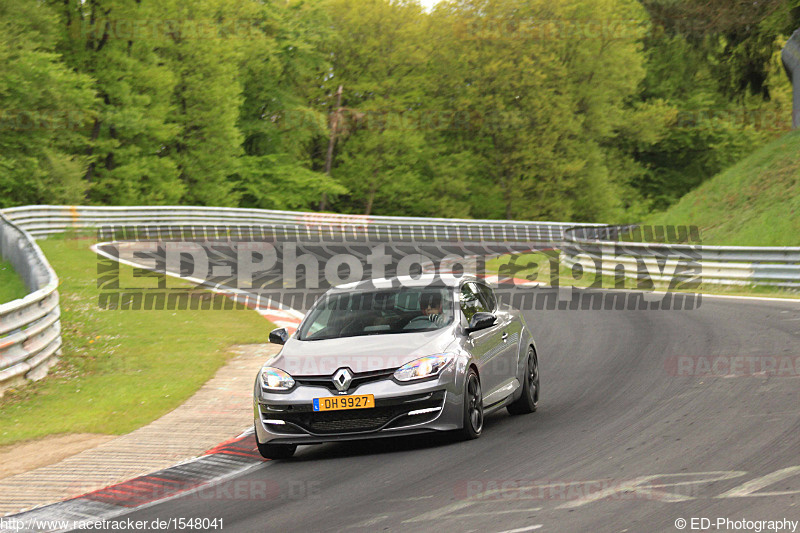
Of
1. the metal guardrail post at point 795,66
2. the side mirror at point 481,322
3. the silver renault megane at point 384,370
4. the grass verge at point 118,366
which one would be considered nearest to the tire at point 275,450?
the silver renault megane at point 384,370

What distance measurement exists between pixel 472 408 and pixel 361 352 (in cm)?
113

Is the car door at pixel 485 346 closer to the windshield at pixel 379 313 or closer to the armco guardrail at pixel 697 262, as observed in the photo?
the windshield at pixel 379 313

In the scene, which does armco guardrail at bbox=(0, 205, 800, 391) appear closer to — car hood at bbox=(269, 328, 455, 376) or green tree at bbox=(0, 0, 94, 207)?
car hood at bbox=(269, 328, 455, 376)

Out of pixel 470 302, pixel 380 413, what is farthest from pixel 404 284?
pixel 380 413

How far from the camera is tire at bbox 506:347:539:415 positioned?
10.8m

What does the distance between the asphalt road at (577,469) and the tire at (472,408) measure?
0.12m

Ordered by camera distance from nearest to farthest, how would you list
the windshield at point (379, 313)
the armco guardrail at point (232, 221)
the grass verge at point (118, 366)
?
the windshield at point (379, 313), the grass verge at point (118, 366), the armco guardrail at point (232, 221)

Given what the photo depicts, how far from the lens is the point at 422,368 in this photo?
29.6 ft

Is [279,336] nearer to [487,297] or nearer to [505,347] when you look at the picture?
[505,347]

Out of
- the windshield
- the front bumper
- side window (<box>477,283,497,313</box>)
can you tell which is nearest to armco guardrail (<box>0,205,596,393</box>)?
the windshield

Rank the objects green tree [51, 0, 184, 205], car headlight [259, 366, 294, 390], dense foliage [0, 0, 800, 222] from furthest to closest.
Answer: dense foliage [0, 0, 800, 222] < green tree [51, 0, 184, 205] < car headlight [259, 366, 294, 390]

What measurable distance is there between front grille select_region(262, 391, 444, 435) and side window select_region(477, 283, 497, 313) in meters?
2.44

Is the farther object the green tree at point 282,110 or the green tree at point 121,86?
the green tree at point 282,110

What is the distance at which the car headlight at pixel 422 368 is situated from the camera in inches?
353
